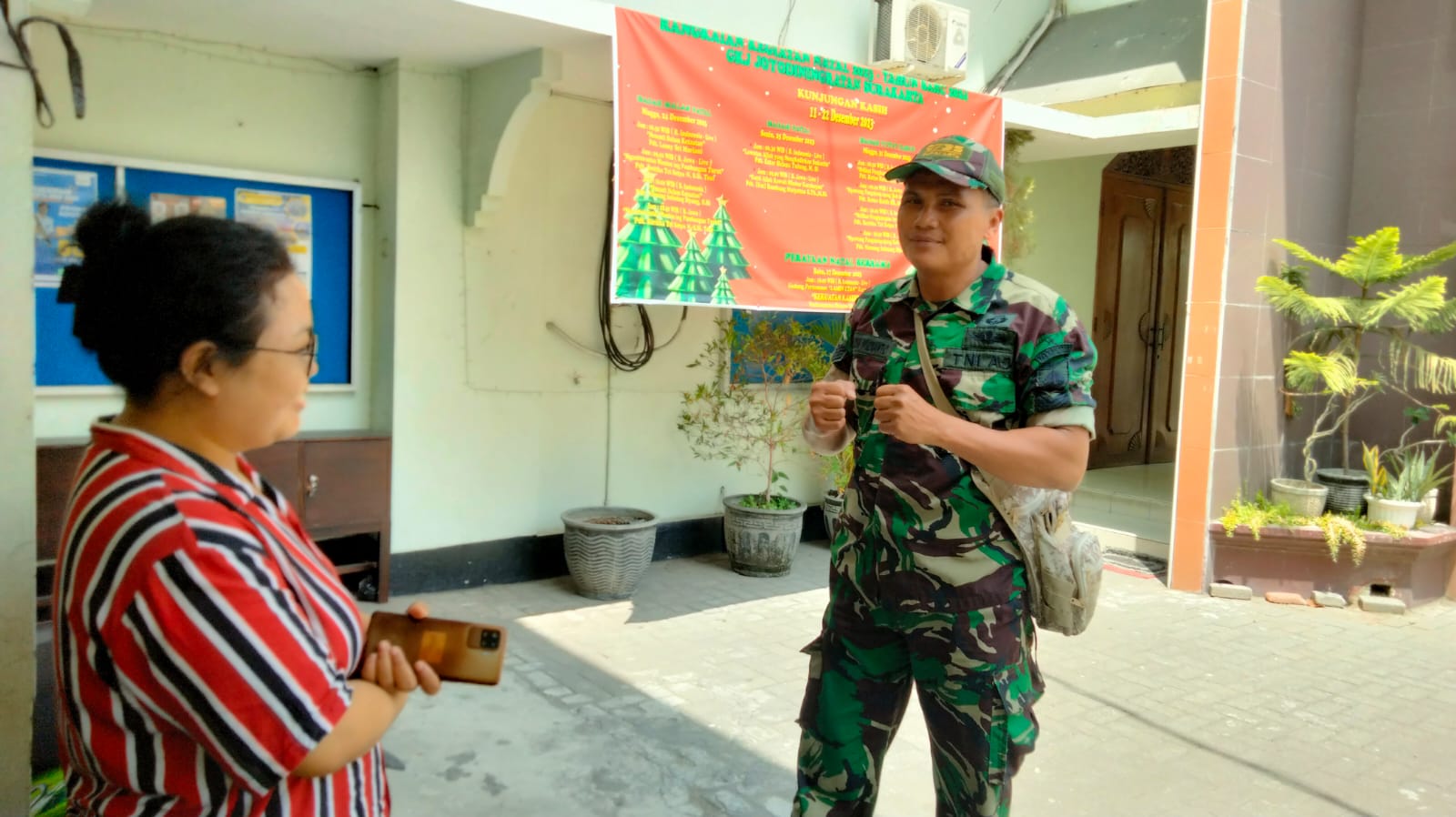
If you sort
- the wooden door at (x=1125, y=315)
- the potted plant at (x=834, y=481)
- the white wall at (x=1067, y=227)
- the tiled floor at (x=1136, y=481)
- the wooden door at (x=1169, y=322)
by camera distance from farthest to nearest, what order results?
the wooden door at (x=1169, y=322) < the wooden door at (x=1125, y=315) < the white wall at (x=1067, y=227) < the tiled floor at (x=1136, y=481) < the potted plant at (x=834, y=481)

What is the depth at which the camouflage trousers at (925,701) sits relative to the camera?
6.91 feet

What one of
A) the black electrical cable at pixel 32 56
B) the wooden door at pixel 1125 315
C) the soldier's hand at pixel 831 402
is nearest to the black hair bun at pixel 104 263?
the black electrical cable at pixel 32 56

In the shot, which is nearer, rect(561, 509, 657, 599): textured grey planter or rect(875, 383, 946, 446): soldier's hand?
rect(875, 383, 946, 446): soldier's hand

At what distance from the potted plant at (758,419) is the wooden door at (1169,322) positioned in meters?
4.25

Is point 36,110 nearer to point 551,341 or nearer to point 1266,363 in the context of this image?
point 551,341

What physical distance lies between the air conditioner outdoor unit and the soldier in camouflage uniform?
13.2 ft

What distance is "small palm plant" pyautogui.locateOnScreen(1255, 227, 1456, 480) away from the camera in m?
5.76

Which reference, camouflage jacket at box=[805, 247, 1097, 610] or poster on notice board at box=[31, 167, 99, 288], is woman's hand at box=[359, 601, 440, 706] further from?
poster on notice board at box=[31, 167, 99, 288]

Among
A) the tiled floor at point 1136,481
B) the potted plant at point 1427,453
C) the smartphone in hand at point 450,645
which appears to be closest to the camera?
the smartphone in hand at point 450,645

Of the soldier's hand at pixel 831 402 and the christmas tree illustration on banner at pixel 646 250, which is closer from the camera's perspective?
the soldier's hand at pixel 831 402

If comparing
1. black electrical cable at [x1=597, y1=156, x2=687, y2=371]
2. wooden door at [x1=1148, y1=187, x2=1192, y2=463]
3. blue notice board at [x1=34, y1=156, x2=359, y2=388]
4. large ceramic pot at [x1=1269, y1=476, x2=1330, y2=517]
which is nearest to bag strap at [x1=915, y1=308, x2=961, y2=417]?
blue notice board at [x1=34, y1=156, x2=359, y2=388]

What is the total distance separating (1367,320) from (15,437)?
639 cm

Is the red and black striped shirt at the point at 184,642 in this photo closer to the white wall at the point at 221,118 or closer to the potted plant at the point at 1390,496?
the white wall at the point at 221,118

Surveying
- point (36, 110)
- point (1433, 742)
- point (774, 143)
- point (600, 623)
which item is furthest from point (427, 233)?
point (1433, 742)
